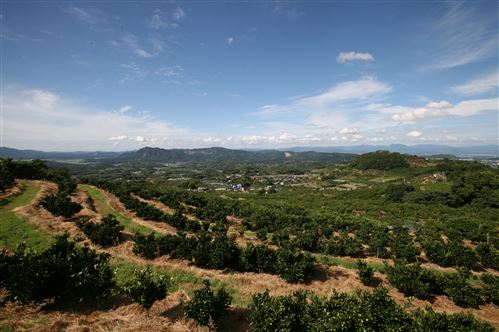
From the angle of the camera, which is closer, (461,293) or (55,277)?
(55,277)

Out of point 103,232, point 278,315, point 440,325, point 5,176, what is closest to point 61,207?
point 103,232

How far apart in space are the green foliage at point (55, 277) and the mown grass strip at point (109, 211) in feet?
35.7

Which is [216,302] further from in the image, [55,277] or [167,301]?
[55,277]

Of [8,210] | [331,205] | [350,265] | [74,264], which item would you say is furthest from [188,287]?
[331,205]

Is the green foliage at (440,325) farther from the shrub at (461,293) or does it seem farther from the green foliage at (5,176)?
the green foliage at (5,176)

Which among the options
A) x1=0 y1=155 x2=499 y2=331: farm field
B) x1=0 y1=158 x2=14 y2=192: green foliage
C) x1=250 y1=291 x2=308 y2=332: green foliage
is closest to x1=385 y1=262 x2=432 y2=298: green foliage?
x1=0 y1=155 x2=499 y2=331: farm field

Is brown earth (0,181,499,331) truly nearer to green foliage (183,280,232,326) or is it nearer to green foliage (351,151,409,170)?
green foliage (183,280,232,326)

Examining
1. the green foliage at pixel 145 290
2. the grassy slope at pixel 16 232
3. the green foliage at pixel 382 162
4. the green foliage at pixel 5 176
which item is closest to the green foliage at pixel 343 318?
the green foliage at pixel 145 290

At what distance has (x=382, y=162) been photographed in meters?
159

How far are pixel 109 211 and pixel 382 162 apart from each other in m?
158

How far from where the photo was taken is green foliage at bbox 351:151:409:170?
506 feet

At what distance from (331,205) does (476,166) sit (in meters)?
89.1

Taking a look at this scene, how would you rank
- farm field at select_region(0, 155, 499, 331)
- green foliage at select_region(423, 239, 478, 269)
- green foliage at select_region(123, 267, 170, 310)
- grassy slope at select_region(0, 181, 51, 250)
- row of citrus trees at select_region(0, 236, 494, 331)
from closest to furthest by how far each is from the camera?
row of citrus trees at select_region(0, 236, 494, 331)
green foliage at select_region(123, 267, 170, 310)
farm field at select_region(0, 155, 499, 331)
grassy slope at select_region(0, 181, 51, 250)
green foliage at select_region(423, 239, 478, 269)

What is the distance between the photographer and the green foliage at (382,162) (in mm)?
154325
